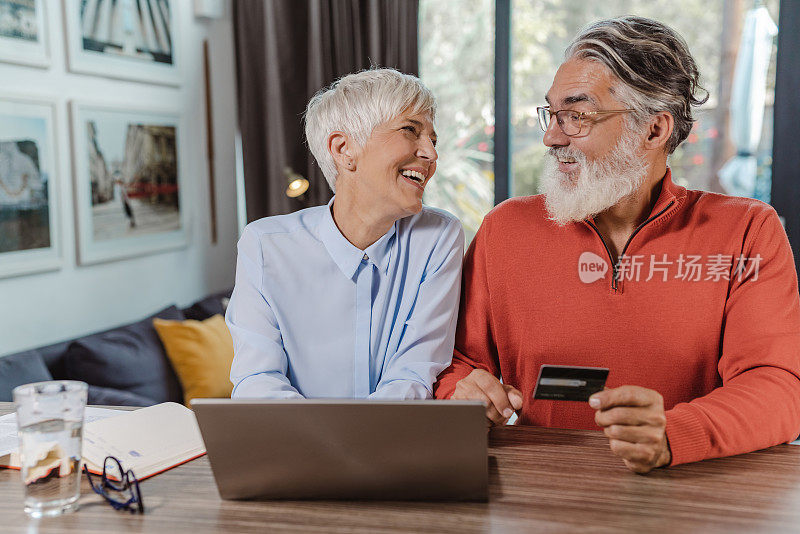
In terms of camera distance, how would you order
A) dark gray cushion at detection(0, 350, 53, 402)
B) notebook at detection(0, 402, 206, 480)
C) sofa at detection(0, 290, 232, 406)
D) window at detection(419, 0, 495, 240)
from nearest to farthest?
notebook at detection(0, 402, 206, 480)
dark gray cushion at detection(0, 350, 53, 402)
sofa at detection(0, 290, 232, 406)
window at detection(419, 0, 495, 240)

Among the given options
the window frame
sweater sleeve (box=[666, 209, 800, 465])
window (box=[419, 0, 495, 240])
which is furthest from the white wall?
the window frame

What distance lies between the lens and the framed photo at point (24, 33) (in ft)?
8.50

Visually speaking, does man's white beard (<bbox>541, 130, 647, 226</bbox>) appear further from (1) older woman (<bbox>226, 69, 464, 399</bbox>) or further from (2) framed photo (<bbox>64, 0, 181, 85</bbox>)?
(2) framed photo (<bbox>64, 0, 181, 85</bbox>)

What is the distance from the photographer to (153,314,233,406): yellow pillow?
3029mm

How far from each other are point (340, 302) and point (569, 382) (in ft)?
2.22

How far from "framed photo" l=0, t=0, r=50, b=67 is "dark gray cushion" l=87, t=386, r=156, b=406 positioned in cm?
117

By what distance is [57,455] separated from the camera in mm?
1041

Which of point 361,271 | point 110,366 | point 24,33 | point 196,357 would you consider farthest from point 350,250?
point 24,33

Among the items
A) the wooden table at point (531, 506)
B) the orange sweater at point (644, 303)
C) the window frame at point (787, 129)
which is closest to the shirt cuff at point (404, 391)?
the orange sweater at point (644, 303)

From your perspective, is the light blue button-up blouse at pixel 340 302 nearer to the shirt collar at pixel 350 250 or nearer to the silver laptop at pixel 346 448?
the shirt collar at pixel 350 250

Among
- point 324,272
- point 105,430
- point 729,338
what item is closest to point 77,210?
point 324,272

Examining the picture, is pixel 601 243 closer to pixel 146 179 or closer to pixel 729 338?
pixel 729 338

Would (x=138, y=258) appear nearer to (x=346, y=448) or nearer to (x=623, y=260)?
(x=623, y=260)

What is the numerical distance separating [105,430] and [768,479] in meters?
1.04
